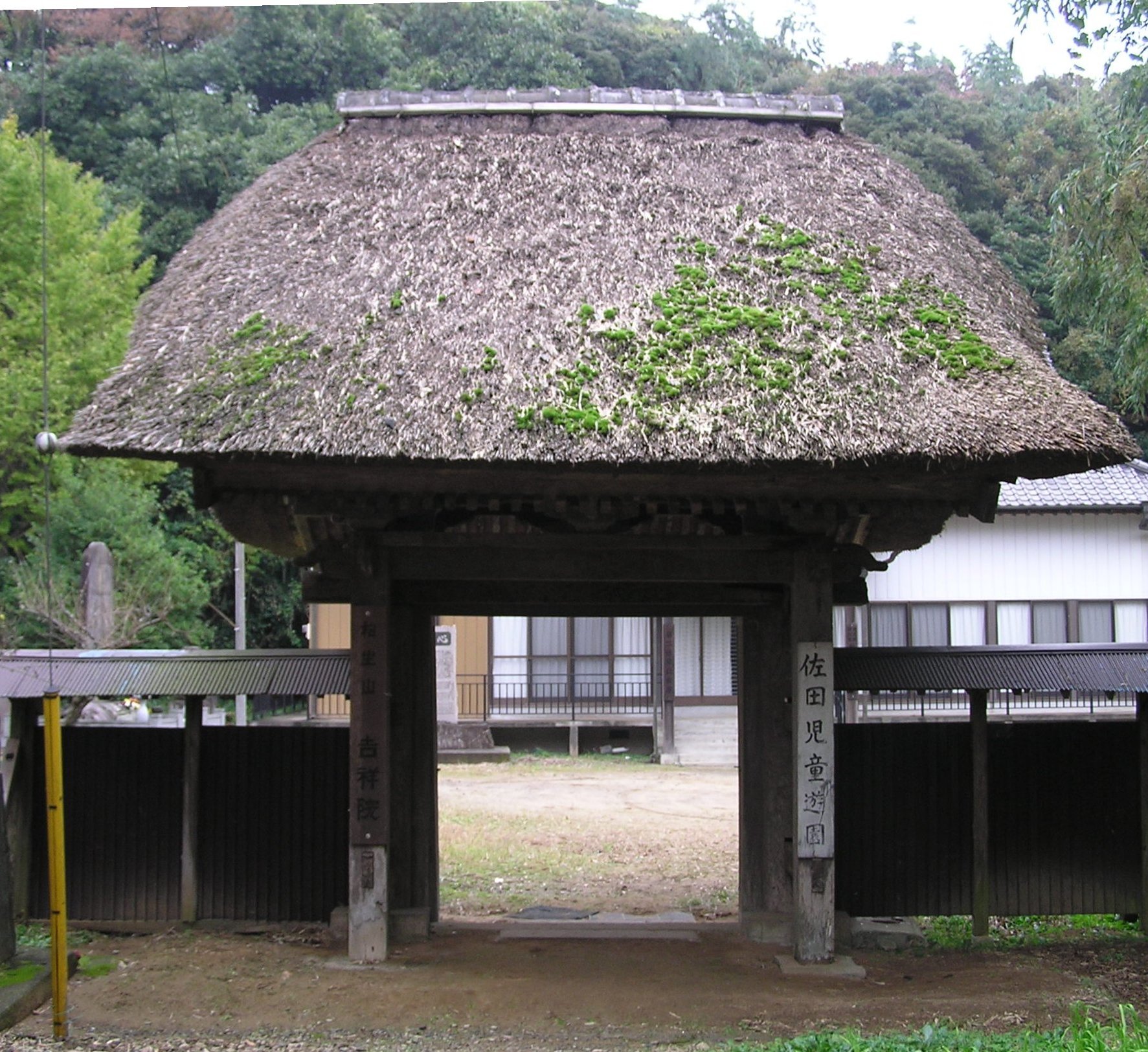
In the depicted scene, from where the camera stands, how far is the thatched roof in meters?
6.79

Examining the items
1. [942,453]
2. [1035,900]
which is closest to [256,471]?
[942,453]

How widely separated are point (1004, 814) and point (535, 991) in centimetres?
419

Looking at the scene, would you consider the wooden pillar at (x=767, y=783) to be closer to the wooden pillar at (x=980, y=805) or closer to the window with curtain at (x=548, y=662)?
the wooden pillar at (x=980, y=805)

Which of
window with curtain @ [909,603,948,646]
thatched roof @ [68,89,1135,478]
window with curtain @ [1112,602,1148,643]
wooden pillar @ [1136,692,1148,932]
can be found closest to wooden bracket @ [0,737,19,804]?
thatched roof @ [68,89,1135,478]

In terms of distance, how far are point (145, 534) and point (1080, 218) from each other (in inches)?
763

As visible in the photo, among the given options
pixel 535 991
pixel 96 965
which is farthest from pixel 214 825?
pixel 535 991

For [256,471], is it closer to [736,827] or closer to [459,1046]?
[459,1046]

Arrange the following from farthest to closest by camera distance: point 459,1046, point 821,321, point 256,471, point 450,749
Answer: point 450,749 → point 821,321 → point 256,471 → point 459,1046

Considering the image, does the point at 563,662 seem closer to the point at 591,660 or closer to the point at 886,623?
the point at 591,660

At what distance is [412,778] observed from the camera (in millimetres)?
9094

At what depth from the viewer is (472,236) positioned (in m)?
8.49

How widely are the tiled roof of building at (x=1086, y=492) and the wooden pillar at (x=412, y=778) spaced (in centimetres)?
1543

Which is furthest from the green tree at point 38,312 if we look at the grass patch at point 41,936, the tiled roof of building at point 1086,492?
the tiled roof of building at point 1086,492

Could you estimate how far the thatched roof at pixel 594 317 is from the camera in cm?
679
